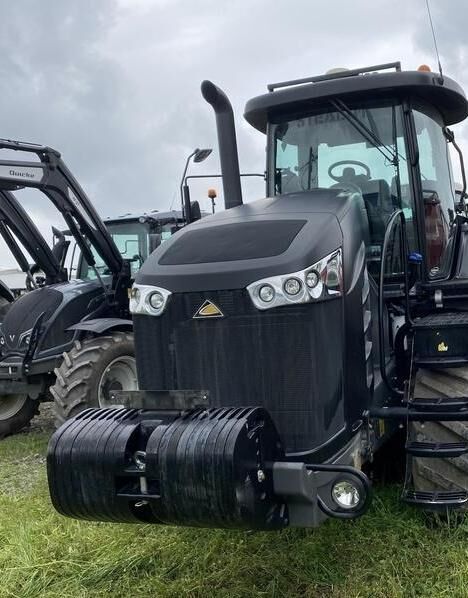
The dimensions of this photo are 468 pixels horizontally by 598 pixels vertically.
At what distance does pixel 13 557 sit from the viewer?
379 centimetres

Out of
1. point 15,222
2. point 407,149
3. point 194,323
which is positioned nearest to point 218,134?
point 407,149

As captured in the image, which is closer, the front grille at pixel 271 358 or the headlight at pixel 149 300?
the front grille at pixel 271 358

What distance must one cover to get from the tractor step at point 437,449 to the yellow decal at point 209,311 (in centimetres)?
112

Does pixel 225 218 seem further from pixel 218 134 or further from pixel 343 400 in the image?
pixel 343 400

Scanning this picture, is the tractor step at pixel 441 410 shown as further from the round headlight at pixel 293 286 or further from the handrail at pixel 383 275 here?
the round headlight at pixel 293 286

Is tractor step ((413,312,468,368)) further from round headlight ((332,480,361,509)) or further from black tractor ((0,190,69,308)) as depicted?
black tractor ((0,190,69,308))

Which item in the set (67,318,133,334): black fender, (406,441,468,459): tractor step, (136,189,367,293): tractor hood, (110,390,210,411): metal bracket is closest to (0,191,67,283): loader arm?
(67,318,133,334): black fender

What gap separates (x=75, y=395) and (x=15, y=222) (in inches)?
93.2

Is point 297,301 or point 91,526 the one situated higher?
point 297,301

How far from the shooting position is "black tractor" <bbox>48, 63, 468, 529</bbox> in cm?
285

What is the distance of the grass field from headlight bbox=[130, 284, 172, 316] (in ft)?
4.08

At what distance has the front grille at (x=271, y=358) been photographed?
10.1 feet

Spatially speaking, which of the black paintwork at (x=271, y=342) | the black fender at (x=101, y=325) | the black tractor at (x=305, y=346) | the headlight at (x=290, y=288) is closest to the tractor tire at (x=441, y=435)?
the black tractor at (x=305, y=346)

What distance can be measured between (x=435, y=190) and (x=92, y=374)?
328cm
